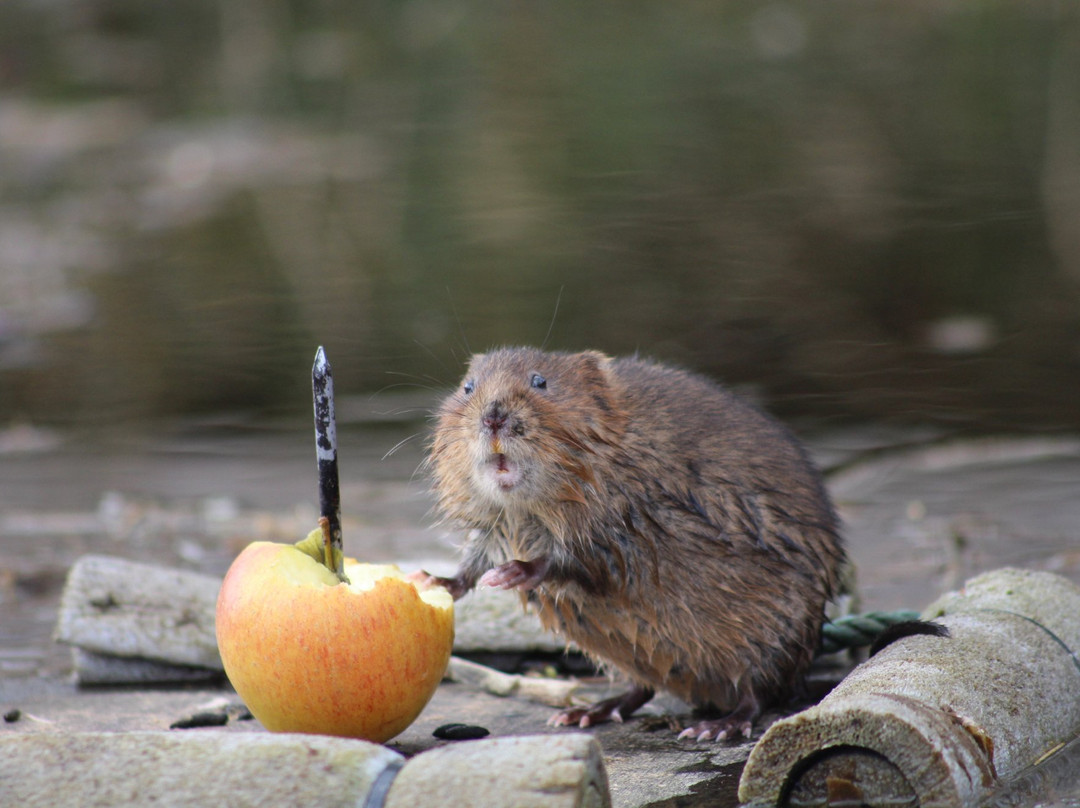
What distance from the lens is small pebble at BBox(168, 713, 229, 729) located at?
397 cm

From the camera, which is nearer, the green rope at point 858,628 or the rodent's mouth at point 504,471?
the rodent's mouth at point 504,471

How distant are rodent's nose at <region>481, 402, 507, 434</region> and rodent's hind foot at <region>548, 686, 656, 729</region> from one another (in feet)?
2.90

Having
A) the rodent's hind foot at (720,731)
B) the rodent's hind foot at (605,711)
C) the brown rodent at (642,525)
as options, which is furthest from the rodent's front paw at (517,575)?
the rodent's hind foot at (720,731)

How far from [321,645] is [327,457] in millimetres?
449

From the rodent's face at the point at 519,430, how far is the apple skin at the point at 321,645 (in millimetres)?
433

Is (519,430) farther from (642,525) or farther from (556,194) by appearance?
(556,194)

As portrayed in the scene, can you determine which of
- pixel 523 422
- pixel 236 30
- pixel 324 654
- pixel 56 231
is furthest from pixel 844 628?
pixel 236 30

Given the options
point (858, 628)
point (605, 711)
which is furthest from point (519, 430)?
point (858, 628)

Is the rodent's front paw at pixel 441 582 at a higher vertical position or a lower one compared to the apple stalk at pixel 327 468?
lower

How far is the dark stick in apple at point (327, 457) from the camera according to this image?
337 cm

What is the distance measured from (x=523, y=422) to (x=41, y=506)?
4069 mm

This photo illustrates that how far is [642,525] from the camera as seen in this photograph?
12.3 ft

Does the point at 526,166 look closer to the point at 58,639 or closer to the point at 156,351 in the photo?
the point at 156,351

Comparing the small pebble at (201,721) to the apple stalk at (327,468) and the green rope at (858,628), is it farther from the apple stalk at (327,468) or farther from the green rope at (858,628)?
the green rope at (858,628)
